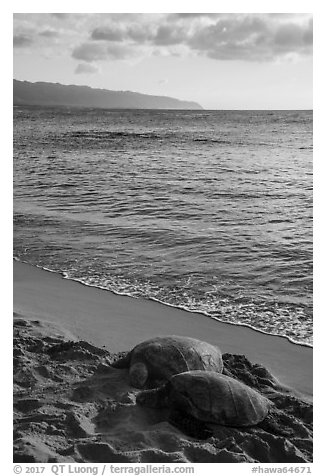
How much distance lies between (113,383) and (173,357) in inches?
31.7

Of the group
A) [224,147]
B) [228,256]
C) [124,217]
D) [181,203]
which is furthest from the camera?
[224,147]

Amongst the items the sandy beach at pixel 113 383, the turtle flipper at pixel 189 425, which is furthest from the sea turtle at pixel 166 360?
the turtle flipper at pixel 189 425

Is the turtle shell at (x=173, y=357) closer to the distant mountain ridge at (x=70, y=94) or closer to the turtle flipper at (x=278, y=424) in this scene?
the turtle flipper at (x=278, y=424)

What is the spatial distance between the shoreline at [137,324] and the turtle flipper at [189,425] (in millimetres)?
1529

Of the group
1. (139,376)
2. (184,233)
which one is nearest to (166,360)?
(139,376)

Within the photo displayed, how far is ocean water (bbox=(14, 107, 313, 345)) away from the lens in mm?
8680

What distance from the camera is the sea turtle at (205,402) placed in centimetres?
513

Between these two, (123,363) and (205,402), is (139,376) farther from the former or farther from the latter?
(205,402)

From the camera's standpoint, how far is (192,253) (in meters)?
10.8

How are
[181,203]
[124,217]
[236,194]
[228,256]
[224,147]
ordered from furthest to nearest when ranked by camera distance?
[224,147] < [236,194] < [181,203] < [124,217] < [228,256]

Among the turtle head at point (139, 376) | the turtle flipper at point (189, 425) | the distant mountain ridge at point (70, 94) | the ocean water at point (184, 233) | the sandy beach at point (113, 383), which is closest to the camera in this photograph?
the sandy beach at point (113, 383)
